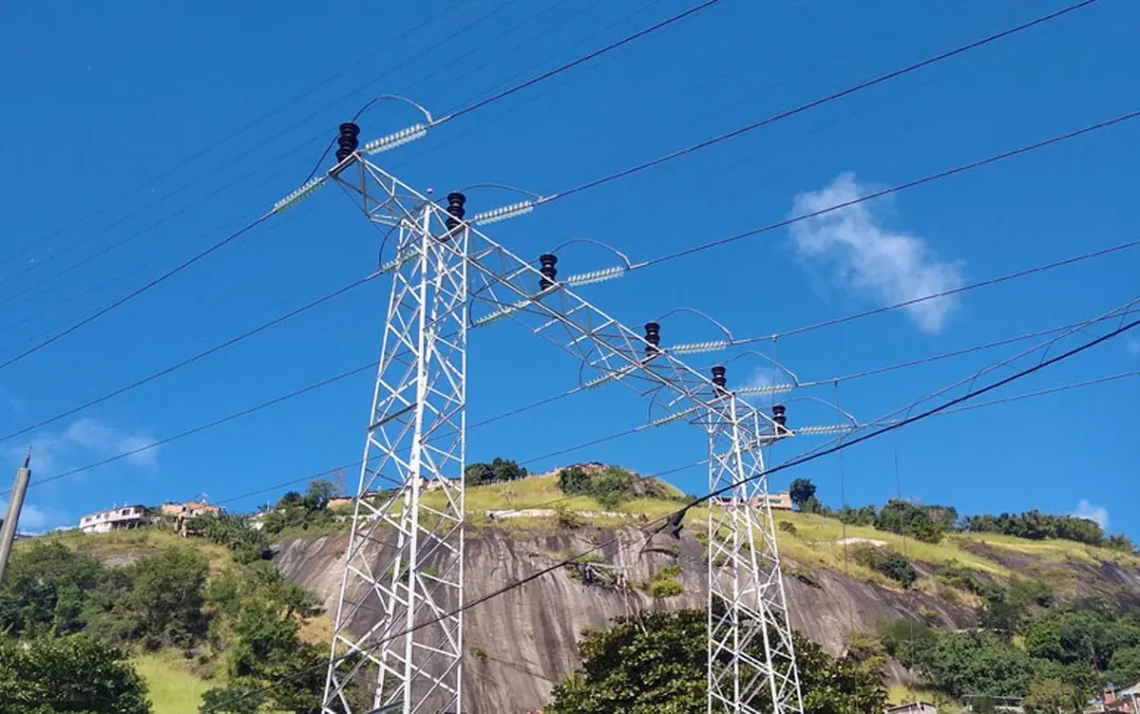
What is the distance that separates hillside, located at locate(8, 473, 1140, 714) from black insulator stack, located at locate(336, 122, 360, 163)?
93.8ft

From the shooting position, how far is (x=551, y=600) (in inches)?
2340

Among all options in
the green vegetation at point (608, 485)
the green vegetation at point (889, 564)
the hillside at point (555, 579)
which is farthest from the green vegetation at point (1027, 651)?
the green vegetation at point (608, 485)

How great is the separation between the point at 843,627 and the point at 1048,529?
52.8 m

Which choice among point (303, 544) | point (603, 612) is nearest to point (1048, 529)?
point (603, 612)

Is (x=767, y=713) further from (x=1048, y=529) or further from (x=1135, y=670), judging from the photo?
(x=1048, y=529)

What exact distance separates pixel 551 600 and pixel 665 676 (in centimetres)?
2604

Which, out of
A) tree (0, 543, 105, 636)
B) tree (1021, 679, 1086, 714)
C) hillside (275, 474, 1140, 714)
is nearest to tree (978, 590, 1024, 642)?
hillside (275, 474, 1140, 714)

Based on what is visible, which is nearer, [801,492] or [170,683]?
[170,683]

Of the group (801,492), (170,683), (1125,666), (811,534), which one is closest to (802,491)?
(801,492)

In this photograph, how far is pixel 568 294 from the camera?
1897cm

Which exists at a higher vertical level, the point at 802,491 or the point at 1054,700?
the point at 802,491

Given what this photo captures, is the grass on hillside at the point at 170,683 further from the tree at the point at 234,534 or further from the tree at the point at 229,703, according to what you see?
the tree at the point at 234,534

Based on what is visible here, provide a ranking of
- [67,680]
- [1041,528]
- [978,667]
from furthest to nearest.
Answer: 1. [1041,528]
2. [978,667]
3. [67,680]

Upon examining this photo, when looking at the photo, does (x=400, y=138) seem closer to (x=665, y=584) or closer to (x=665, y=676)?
(x=665, y=676)
